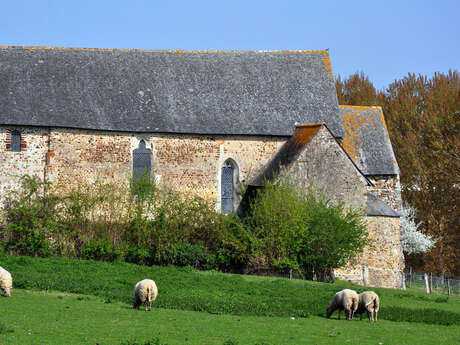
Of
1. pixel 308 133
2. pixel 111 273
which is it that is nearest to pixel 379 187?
pixel 308 133

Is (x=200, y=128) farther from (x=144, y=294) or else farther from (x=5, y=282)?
(x=144, y=294)

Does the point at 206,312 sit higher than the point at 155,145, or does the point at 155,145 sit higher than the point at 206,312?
the point at 155,145

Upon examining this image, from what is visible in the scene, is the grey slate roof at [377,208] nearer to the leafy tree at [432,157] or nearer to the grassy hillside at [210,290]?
the grassy hillside at [210,290]

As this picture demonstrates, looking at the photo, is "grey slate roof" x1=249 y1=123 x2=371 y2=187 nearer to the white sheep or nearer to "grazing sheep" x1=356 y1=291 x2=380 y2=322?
"grazing sheep" x1=356 y1=291 x2=380 y2=322

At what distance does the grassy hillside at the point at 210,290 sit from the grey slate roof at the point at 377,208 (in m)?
6.57

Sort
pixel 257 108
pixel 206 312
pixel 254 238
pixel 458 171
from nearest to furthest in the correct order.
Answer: pixel 206 312 < pixel 254 238 < pixel 257 108 < pixel 458 171

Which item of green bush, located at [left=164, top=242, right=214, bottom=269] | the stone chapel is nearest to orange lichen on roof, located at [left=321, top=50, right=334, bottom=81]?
the stone chapel

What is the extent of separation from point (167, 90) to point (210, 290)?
572 inches

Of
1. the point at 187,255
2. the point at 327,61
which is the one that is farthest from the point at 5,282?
the point at 327,61

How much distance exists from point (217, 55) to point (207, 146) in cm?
604

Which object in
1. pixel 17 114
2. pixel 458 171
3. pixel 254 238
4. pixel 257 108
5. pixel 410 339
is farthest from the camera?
pixel 458 171

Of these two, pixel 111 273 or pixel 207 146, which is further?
pixel 207 146

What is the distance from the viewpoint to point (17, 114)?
31359mm

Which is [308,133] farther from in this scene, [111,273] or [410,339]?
[410,339]
